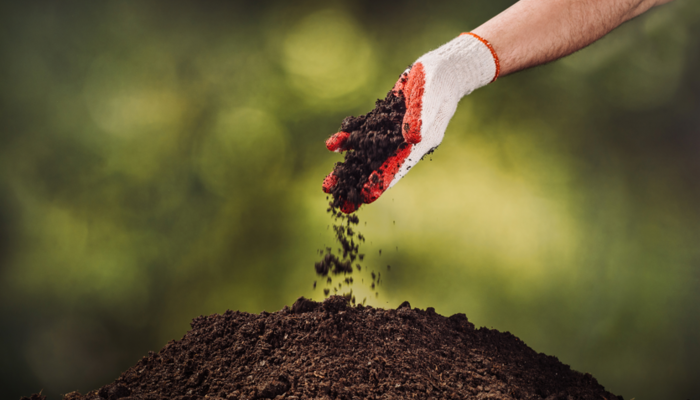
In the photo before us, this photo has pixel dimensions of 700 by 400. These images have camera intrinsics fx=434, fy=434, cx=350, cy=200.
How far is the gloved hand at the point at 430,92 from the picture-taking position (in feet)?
5.13

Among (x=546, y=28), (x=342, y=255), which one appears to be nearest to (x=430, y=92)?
(x=546, y=28)

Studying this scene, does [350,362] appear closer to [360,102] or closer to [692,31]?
[360,102]

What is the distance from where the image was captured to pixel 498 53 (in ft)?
5.75

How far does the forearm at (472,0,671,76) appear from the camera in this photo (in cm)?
178

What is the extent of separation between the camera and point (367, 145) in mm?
1660

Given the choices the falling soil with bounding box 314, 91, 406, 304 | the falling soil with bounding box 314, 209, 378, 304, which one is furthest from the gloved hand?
the falling soil with bounding box 314, 209, 378, 304

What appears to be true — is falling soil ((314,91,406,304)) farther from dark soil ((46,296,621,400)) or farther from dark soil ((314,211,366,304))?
dark soil ((46,296,621,400))

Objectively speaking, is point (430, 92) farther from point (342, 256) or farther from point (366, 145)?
point (342, 256)

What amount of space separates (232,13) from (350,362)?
176 centimetres

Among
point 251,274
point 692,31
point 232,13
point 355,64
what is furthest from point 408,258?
point 692,31

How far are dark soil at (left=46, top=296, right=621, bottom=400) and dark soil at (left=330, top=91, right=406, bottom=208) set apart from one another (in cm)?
46

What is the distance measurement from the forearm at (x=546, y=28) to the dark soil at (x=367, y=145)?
1.64 ft

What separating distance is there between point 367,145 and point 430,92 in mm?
302

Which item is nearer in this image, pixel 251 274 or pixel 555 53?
pixel 555 53
